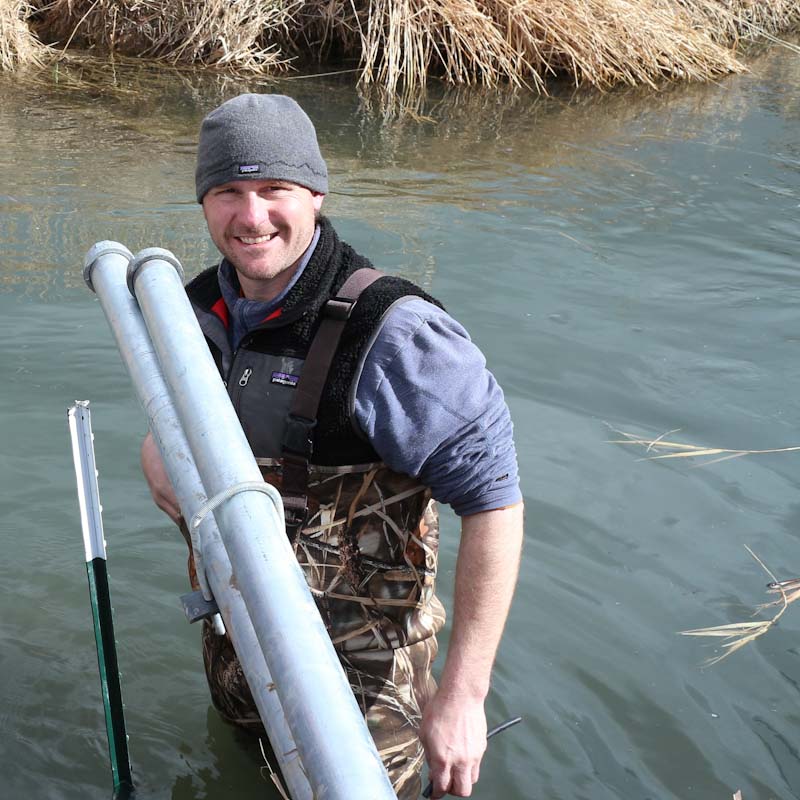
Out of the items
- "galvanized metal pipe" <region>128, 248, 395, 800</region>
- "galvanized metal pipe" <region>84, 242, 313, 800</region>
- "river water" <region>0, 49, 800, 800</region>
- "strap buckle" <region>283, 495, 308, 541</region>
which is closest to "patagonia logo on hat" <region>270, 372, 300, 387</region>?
"strap buckle" <region>283, 495, 308, 541</region>

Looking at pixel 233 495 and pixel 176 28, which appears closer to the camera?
pixel 233 495

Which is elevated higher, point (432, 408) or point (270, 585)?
point (270, 585)

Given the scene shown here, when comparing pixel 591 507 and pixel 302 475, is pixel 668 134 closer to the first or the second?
pixel 591 507

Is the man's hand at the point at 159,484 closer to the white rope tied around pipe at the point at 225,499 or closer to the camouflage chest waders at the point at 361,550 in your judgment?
the camouflage chest waders at the point at 361,550

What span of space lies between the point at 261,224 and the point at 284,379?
0.38m

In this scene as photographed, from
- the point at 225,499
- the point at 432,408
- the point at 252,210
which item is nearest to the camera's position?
the point at 225,499

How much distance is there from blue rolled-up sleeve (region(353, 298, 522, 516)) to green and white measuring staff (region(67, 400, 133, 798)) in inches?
27.6

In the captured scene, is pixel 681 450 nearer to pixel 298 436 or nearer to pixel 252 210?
pixel 298 436

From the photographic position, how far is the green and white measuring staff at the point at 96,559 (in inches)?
82.0

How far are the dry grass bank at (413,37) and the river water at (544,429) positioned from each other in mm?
2252

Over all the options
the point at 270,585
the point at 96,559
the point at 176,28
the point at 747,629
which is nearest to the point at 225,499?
the point at 270,585

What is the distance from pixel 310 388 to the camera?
2672 millimetres

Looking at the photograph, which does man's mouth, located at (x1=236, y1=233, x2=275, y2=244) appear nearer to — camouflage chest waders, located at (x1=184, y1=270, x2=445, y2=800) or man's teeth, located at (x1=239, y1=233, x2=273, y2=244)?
man's teeth, located at (x1=239, y1=233, x2=273, y2=244)

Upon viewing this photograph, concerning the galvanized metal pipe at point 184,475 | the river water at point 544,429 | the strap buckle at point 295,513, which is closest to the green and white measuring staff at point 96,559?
the galvanized metal pipe at point 184,475
